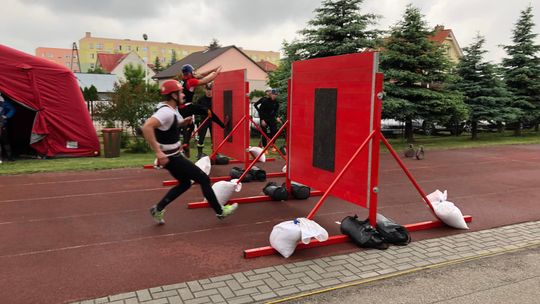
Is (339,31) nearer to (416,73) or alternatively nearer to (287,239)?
(416,73)

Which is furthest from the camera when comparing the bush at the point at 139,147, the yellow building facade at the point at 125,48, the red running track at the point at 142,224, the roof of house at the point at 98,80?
the yellow building facade at the point at 125,48

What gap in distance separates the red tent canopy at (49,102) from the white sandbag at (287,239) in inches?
389

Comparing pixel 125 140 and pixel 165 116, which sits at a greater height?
pixel 165 116

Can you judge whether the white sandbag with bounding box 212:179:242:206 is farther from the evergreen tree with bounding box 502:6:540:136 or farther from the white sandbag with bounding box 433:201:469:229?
the evergreen tree with bounding box 502:6:540:136

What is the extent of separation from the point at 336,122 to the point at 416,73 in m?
14.1

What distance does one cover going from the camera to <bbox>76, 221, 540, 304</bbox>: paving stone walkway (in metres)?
3.94

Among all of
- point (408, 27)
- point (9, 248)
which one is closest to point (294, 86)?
point (9, 248)

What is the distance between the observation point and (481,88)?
71.2 ft

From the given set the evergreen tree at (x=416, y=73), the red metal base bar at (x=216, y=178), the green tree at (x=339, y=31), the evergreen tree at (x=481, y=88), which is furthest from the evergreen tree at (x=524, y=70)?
the red metal base bar at (x=216, y=178)

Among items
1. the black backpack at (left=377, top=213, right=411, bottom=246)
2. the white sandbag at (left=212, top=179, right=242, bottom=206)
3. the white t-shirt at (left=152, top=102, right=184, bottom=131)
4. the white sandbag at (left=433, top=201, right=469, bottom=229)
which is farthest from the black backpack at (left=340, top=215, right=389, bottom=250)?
the white t-shirt at (left=152, top=102, right=184, bottom=131)

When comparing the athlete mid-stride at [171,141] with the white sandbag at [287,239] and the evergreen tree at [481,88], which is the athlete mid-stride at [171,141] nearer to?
the white sandbag at [287,239]

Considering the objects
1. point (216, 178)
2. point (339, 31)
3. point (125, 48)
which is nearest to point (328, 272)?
point (216, 178)

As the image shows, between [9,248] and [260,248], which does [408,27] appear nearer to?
[260,248]

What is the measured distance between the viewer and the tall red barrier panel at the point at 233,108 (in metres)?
8.69
